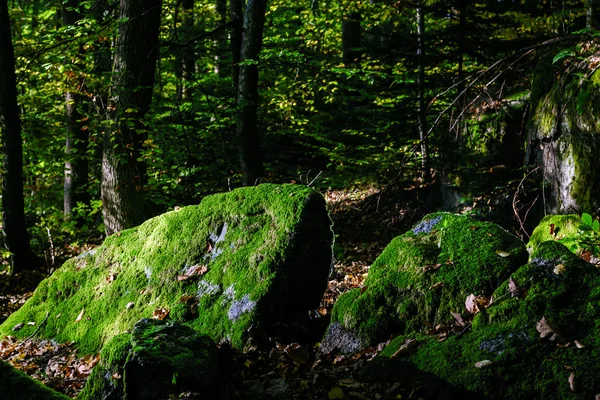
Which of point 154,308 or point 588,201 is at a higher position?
point 588,201

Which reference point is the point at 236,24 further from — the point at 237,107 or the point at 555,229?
the point at 555,229

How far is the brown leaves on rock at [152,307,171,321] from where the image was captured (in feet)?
17.3

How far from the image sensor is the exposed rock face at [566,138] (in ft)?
21.9

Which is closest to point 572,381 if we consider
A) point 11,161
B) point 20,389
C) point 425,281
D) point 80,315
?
point 425,281

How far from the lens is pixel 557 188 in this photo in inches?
288

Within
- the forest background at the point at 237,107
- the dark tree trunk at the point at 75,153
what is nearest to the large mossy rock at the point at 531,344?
the forest background at the point at 237,107

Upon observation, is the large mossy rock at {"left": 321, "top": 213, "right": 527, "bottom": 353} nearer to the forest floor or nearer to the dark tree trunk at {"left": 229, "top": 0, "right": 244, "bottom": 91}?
the forest floor

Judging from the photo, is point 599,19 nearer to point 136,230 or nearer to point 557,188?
point 557,188

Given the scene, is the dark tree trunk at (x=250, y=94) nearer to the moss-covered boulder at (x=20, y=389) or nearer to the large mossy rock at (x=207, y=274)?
the large mossy rock at (x=207, y=274)

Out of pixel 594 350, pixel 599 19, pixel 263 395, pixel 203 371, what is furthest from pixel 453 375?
pixel 599 19

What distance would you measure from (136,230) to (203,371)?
3.34 meters

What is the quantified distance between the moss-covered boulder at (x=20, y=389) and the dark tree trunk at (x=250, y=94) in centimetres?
655

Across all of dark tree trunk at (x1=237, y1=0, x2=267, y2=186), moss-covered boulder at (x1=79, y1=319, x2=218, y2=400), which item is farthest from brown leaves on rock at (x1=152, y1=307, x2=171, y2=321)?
dark tree trunk at (x1=237, y1=0, x2=267, y2=186)

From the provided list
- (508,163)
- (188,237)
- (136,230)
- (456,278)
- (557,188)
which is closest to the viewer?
(456,278)
